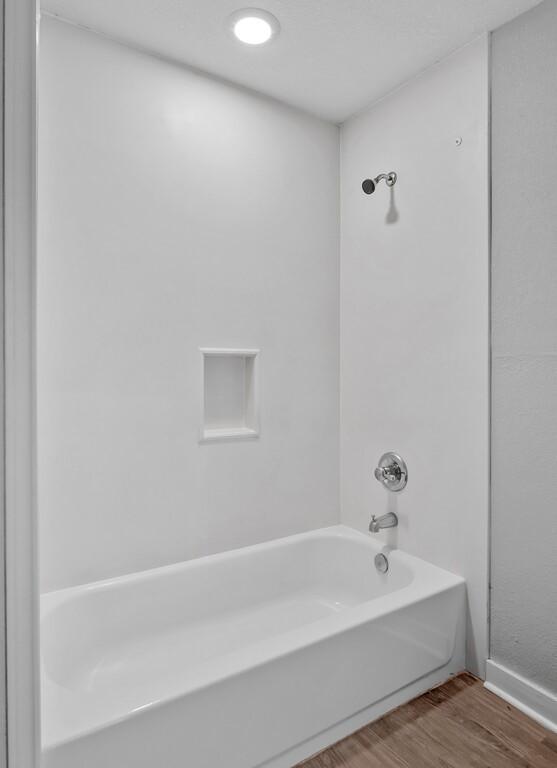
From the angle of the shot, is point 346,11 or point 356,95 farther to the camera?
point 356,95

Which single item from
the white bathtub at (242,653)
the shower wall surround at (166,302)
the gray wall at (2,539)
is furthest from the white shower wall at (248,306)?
the gray wall at (2,539)

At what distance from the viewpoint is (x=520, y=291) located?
1.68m

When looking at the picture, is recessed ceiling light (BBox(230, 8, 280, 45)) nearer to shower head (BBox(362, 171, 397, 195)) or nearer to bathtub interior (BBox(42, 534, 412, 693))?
shower head (BBox(362, 171, 397, 195))

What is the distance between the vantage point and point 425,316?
6.67ft

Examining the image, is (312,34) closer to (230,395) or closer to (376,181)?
(376,181)

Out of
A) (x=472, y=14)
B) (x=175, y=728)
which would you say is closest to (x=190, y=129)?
(x=472, y=14)

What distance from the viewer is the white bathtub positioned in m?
1.18

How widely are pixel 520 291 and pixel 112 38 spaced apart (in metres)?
1.75

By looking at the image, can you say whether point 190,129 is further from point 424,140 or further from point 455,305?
point 455,305

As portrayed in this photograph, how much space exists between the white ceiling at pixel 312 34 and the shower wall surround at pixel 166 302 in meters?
0.09

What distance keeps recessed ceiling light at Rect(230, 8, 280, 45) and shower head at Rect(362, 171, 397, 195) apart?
0.66 m

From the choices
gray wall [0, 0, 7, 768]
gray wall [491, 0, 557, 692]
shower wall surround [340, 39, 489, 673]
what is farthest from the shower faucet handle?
gray wall [0, 0, 7, 768]

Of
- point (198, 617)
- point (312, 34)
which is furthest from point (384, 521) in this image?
point (312, 34)

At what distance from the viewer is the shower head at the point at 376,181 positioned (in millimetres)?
2096
